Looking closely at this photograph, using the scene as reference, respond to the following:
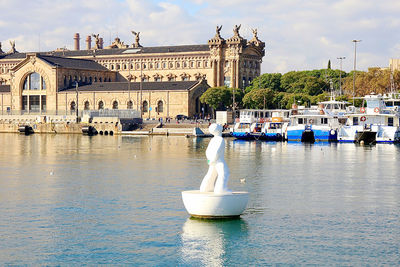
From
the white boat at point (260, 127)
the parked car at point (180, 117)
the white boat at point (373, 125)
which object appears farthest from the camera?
the parked car at point (180, 117)

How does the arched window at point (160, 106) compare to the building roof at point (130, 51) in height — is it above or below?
below

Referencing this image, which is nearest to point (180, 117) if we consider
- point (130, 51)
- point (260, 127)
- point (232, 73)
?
point (232, 73)

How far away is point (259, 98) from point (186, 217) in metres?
93.2

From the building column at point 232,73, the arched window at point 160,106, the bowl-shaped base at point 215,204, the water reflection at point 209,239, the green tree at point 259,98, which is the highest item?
the building column at point 232,73

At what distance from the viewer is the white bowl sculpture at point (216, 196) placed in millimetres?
24297

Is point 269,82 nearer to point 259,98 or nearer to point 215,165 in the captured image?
point 259,98

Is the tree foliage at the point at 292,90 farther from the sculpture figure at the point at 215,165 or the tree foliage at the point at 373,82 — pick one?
the sculpture figure at the point at 215,165

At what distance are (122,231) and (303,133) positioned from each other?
60.0 meters

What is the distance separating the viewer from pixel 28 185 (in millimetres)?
36938

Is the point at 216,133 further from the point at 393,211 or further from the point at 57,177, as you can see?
the point at 57,177

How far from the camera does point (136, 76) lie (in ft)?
510

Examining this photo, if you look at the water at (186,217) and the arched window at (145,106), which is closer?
the water at (186,217)

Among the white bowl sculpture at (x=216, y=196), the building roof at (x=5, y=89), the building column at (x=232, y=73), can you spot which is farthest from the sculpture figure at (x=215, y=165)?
the building roof at (x=5, y=89)

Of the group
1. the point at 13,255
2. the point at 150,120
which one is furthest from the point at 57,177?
the point at 150,120
